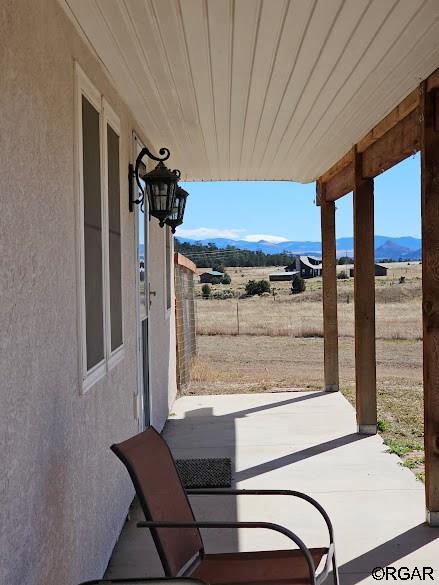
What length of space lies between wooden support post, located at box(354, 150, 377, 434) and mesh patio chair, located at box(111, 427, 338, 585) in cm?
339

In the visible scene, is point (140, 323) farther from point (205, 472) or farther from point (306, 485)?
point (306, 485)

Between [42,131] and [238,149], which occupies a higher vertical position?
[238,149]

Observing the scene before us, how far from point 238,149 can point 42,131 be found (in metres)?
3.93

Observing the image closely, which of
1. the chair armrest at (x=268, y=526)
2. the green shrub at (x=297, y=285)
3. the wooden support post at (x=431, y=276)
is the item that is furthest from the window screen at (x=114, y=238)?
the green shrub at (x=297, y=285)

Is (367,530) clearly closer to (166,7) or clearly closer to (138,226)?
(138,226)

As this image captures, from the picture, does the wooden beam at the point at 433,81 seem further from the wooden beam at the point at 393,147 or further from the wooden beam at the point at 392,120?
the wooden beam at the point at 393,147

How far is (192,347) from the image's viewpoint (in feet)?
35.0

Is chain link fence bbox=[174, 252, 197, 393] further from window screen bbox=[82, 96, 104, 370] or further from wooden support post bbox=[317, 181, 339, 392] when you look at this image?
window screen bbox=[82, 96, 104, 370]

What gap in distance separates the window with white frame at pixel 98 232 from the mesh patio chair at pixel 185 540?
438mm

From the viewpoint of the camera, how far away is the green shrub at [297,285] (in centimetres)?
2697

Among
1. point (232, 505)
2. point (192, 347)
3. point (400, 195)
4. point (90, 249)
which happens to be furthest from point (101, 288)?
point (400, 195)

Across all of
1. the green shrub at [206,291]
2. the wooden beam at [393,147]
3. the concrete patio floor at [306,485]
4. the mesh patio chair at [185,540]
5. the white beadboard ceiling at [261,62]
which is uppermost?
the white beadboard ceiling at [261,62]

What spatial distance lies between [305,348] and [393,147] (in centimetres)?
1004

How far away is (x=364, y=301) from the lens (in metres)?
5.88
